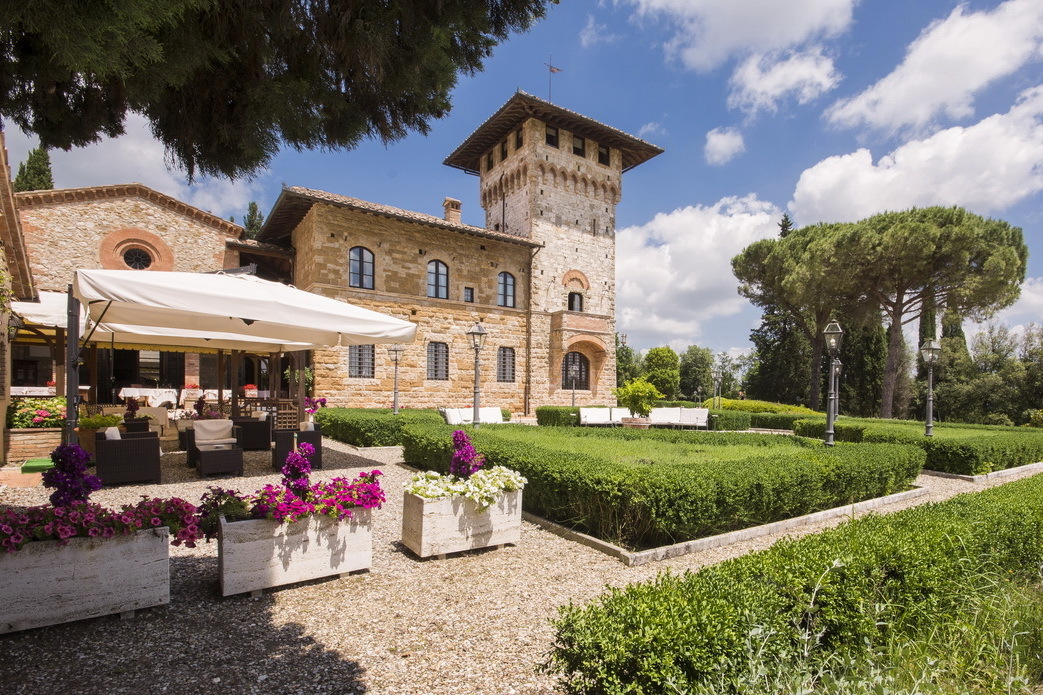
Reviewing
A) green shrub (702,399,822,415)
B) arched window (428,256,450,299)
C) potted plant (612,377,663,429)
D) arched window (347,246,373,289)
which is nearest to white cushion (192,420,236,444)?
arched window (347,246,373,289)

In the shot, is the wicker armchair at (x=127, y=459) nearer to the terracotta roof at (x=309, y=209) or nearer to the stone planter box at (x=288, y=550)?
the stone planter box at (x=288, y=550)

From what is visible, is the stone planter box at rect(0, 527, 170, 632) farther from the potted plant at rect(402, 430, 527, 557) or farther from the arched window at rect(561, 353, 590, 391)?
the arched window at rect(561, 353, 590, 391)

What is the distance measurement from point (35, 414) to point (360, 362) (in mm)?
9518

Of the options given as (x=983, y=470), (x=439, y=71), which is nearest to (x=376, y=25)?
(x=439, y=71)

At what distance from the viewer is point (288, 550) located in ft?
11.7

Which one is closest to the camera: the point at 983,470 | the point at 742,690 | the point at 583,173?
the point at 742,690

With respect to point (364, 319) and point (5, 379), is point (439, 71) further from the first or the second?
point (5, 379)

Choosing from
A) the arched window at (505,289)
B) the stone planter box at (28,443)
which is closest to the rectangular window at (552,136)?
the arched window at (505,289)

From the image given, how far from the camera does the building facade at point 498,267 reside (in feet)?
57.3

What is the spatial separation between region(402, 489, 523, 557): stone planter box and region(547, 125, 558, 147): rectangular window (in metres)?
19.9

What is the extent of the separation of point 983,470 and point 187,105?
1288 cm

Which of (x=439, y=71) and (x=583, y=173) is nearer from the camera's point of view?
(x=439, y=71)

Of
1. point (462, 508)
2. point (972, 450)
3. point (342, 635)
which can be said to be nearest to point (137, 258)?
point (462, 508)

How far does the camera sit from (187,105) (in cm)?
247
